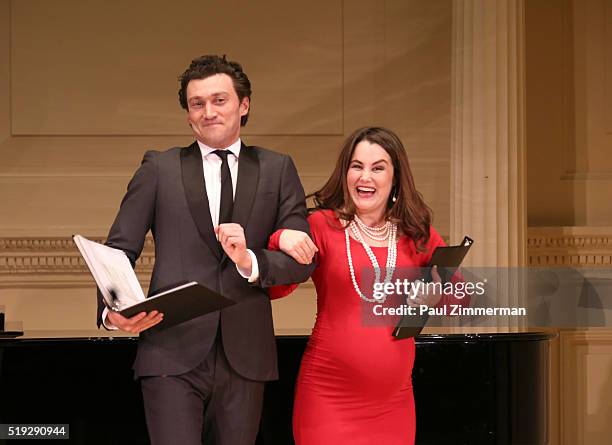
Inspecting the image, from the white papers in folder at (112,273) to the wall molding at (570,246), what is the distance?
3.40 meters

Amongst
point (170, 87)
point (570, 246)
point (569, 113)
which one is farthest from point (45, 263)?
point (569, 113)

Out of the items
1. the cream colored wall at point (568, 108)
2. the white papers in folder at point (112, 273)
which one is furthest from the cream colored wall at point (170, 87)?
the white papers in folder at point (112, 273)

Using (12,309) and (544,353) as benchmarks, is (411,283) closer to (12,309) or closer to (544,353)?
(544,353)

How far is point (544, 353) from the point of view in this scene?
11.8 ft

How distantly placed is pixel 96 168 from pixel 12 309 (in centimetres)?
91

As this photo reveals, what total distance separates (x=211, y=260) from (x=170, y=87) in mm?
3189

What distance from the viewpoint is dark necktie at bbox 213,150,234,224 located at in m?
2.60

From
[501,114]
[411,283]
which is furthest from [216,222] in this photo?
[501,114]

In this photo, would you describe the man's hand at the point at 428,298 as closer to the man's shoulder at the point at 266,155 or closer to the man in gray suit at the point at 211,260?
the man in gray suit at the point at 211,260

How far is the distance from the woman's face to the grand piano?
0.69m

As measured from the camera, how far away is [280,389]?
325 cm

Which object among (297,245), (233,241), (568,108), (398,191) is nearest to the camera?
(233,241)

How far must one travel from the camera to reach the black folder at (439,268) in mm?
2758

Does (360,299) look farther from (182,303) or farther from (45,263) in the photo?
(45,263)
